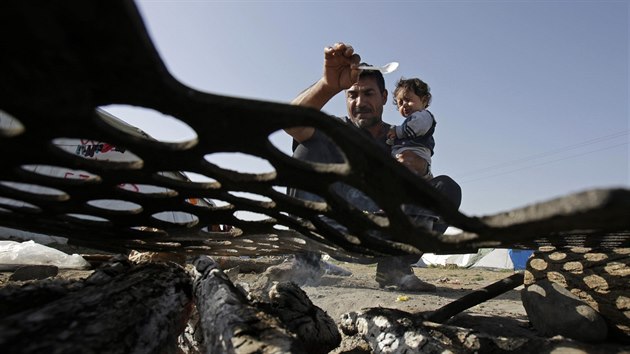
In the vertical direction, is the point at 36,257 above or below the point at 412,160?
below

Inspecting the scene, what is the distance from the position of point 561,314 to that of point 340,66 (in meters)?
1.86

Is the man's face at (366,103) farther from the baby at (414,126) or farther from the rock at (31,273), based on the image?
the rock at (31,273)

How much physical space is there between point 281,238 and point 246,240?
0.88 feet

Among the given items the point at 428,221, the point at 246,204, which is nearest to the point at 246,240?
the point at 246,204

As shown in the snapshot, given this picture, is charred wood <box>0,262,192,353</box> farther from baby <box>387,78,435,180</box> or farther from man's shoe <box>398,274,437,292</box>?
man's shoe <box>398,274,437,292</box>

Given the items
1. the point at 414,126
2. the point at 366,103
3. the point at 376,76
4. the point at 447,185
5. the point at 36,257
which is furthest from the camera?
the point at 36,257

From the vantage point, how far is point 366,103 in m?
4.59

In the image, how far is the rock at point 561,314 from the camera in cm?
184

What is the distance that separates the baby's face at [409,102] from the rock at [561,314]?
2.73 metres

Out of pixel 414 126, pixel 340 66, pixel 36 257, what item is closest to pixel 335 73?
pixel 340 66

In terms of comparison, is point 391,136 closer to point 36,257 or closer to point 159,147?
point 159,147

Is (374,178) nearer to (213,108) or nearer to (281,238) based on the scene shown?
(213,108)

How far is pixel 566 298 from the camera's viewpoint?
1.96m

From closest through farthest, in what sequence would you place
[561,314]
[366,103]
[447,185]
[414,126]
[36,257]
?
1. [561,314]
2. [414,126]
3. [447,185]
4. [366,103]
5. [36,257]
